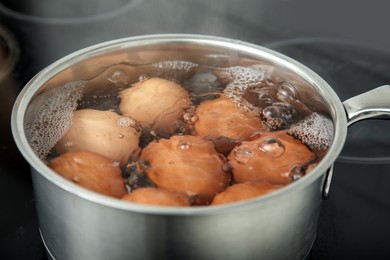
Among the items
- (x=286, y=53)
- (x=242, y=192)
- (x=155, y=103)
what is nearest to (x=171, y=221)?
(x=242, y=192)

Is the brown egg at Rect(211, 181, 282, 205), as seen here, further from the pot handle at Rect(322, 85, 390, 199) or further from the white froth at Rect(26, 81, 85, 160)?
the white froth at Rect(26, 81, 85, 160)

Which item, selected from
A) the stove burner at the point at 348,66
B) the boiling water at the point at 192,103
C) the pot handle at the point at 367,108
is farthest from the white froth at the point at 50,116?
the stove burner at the point at 348,66

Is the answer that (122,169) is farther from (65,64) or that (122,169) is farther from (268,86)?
(268,86)

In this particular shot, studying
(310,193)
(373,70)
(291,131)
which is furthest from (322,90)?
(373,70)

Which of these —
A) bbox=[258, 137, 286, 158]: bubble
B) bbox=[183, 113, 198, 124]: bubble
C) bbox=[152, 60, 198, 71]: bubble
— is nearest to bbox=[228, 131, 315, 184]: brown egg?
bbox=[258, 137, 286, 158]: bubble

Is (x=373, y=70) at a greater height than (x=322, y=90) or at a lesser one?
lesser
